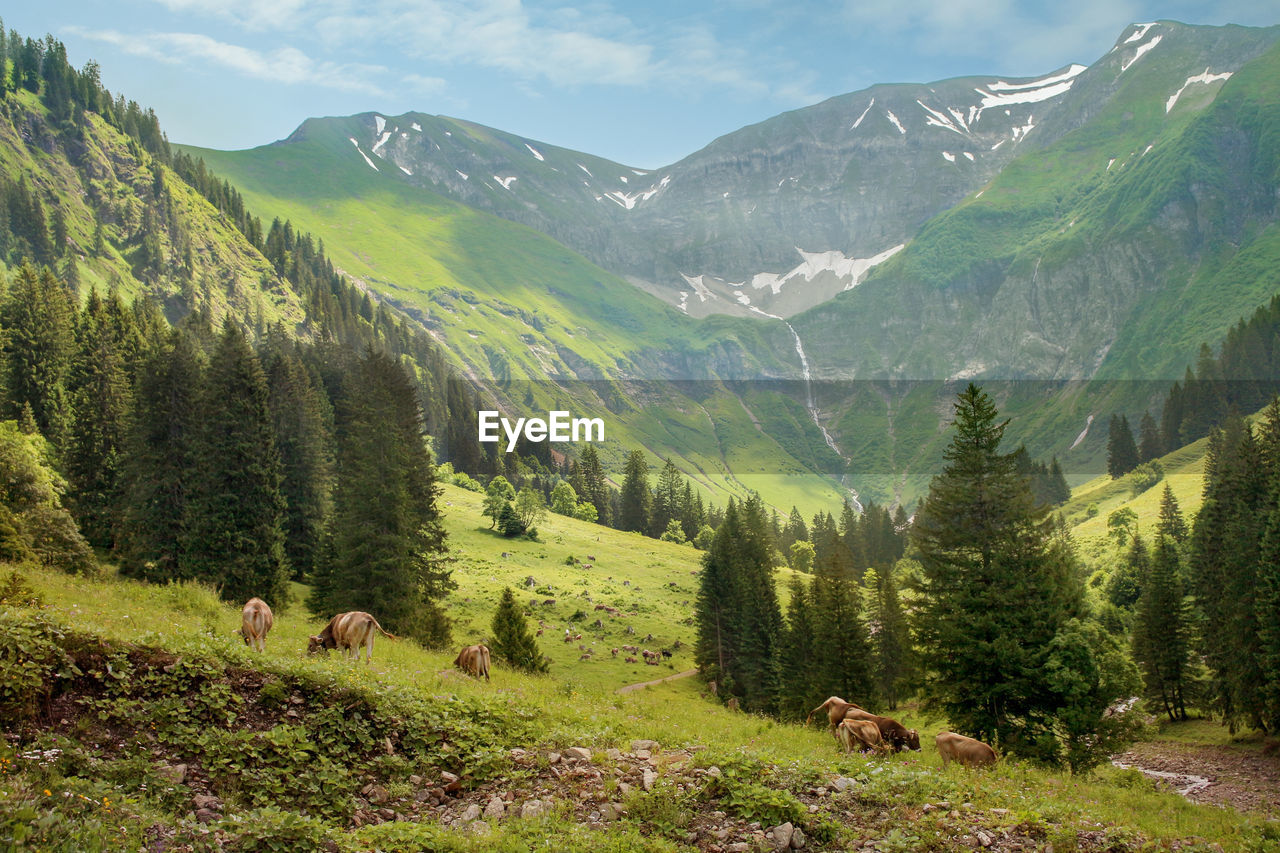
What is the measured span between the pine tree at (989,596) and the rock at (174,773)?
25525 mm

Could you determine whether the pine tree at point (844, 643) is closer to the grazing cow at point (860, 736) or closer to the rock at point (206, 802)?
the grazing cow at point (860, 736)

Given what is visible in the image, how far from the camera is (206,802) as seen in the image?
36.7 ft

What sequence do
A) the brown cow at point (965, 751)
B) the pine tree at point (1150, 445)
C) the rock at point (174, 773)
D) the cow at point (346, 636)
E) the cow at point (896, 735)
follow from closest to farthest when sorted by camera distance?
the rock at point (174, 773)
the brown cow at point (965, 751)
the cow at point (896, 735)
the cow at point (346, 636)
the pine tree at point (1150, 445)

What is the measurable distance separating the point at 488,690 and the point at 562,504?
12710 centimetres

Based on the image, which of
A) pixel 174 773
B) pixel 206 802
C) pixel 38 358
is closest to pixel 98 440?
pixel 38 358

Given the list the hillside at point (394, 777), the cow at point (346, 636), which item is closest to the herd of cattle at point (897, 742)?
the hillside at point (394, 777)

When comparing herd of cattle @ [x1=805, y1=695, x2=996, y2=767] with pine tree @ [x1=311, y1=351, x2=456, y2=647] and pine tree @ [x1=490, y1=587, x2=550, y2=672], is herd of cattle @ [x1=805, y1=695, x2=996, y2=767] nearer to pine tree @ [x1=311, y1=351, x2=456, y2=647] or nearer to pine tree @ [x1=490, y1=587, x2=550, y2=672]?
pine tree @ [x1=490, y1=587, x2=550, y2=672]

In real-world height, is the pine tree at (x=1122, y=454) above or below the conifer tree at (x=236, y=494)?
above

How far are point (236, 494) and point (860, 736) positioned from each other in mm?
41514

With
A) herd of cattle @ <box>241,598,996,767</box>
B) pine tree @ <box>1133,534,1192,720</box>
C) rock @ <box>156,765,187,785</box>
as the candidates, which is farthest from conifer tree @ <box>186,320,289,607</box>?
A: pine tree @ <box>1133,534,1192,720</box>

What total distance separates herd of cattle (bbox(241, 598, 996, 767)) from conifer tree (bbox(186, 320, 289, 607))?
26.2 metres

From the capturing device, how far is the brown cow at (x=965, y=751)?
61.3 ft

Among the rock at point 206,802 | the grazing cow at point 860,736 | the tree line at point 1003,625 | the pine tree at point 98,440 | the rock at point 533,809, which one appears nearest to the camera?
the rock at point 206,802

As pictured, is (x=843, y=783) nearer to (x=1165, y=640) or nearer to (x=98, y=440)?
(x=1165, y=640)
